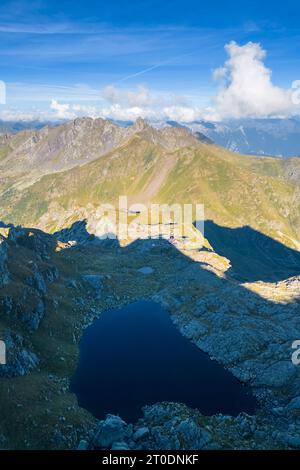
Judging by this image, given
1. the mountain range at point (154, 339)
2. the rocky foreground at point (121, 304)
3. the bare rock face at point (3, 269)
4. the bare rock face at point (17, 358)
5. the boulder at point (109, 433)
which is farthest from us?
the bare rock face at point (3, 269)

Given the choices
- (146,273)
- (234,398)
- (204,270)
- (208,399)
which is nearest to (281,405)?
(234,398)

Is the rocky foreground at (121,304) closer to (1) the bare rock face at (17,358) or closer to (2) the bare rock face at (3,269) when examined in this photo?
(1) the bare rock face at (17,358)

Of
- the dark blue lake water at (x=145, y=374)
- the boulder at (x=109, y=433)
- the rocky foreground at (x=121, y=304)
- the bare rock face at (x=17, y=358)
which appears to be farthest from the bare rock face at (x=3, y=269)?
the boulder at (x=109, y=433)

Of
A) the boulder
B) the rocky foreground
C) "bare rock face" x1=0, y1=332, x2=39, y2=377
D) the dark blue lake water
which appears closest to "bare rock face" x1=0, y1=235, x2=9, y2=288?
the rocky foreground

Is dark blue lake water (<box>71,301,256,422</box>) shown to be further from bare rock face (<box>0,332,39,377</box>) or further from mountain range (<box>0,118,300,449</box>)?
bare rock face (<box>0,332,39,377</box>)

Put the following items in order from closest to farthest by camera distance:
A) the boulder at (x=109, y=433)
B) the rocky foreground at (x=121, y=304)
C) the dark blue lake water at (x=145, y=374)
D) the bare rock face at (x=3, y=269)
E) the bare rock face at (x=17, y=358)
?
the boulder at (x=109, y=433) < the rocky foreground at (x=121, y=304) < the bare rock face at (x=17, y=358) < the dark blue lake water at (x=145, y=374) < the bare rock face at (x=3, y=269)

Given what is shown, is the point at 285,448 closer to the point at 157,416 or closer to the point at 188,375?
the point at 157,416

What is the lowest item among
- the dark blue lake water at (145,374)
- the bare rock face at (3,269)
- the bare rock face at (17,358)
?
the dark blue lake water at (145,374)

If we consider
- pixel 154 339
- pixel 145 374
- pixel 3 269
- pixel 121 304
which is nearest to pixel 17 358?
pixel 145 374
